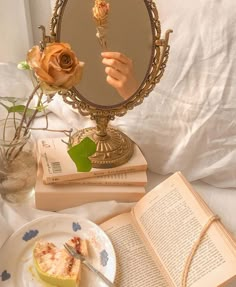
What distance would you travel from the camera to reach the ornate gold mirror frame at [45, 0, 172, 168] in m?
0.66

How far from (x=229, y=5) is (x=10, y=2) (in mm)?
517

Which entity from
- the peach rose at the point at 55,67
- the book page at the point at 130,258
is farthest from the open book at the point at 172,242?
the peach rose at the point at 55,67

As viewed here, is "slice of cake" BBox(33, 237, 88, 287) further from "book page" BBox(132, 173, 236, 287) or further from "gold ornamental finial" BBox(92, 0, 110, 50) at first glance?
"gold ornamental finial" BBox(92, 0, 110, 50)

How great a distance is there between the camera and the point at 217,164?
0.77 metres

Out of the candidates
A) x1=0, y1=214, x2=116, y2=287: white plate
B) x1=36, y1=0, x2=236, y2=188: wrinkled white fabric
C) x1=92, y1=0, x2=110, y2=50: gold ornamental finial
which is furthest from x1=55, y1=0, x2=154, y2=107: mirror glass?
x1=0, y1=214, x2=116, y2=287: white plate

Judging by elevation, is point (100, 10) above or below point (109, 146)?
above

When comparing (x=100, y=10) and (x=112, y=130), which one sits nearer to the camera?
(x=100, y=10)

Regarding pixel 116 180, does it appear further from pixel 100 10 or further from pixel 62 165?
pixel 100 10

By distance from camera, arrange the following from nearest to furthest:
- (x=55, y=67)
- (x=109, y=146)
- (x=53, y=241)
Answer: (x=55, y=67)
(x=53, y=241)
(x=109, y=146)

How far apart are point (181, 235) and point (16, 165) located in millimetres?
290

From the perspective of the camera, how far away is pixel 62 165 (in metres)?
0.71

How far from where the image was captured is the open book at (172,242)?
0.57m

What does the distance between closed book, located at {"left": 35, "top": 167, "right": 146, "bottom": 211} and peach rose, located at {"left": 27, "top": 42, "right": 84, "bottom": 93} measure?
0.19 m

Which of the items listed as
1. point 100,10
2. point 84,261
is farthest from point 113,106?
point 84,261
